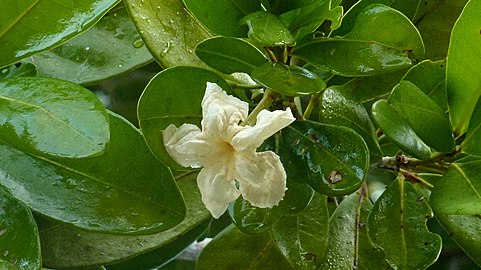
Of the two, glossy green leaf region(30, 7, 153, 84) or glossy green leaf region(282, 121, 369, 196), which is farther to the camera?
glossy green leaf region(30, 7, 153, 84)

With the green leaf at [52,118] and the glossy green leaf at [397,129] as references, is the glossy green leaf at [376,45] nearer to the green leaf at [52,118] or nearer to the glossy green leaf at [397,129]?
the glossy green leaf at [397,129]

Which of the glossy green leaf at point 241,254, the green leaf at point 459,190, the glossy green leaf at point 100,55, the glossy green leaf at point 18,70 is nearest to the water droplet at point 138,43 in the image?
the glossy green leaf at point 100,55

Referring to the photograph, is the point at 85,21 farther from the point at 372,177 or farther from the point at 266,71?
the point at 372,177

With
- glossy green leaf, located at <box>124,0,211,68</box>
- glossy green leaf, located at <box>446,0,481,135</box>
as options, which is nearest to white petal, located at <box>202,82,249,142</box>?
glossy green leaf, located at <box>124,0,211,68</box>

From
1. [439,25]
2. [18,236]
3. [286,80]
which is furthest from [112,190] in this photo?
[439,25]

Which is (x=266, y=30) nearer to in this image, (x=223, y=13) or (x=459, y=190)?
(x=223, y=13)

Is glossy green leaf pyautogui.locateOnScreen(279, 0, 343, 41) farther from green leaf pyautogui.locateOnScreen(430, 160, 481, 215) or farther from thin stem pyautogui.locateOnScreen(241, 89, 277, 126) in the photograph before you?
green leaf pyautogui.locateOnScreen(430, 160, 481, 215)

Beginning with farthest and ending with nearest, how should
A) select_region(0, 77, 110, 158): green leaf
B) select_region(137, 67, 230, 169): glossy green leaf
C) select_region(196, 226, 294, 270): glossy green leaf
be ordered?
select_region(196, 226, 294, 270): glossy green leaf
select_region(137, 67, 230, 169): glossy green leaf
select_region(0, 77, 110, 158): green leaf

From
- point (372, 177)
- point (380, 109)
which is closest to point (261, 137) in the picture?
point (380, 109)
